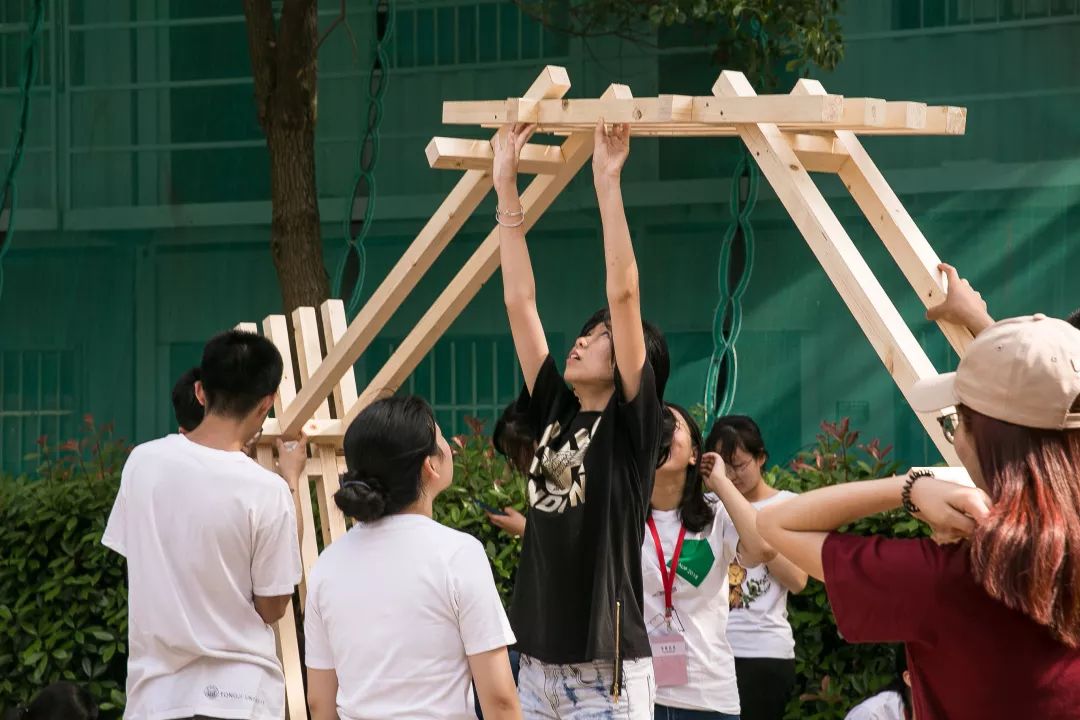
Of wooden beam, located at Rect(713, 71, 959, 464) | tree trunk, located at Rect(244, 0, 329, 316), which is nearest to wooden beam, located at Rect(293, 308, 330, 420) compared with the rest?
tree trunk, located at Rect(244, 0, 329, 316)

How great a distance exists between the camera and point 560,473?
3.24 metres

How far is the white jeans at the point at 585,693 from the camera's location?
311 cm

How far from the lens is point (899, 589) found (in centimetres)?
200

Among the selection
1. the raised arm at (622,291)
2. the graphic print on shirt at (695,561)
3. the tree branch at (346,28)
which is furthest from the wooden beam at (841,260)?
the tree branch at (346,28)

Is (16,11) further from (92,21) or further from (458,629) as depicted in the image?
(458,629)

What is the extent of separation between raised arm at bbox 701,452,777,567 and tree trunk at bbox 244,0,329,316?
2.84 metres

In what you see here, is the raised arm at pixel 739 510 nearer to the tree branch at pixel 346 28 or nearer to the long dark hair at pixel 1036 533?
the long dark hair at pixel 1036 533

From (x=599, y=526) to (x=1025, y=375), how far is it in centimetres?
138

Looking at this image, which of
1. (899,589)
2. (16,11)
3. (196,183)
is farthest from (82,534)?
(899,589)

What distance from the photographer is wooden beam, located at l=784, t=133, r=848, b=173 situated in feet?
11.2

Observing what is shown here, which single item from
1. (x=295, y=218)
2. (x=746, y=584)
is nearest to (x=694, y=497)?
(x=746, y=584)

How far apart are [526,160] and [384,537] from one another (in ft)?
4.57

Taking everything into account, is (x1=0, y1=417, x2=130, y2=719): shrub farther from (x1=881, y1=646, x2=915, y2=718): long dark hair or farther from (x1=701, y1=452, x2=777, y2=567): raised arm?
(x1=881, y1=646, x2=915, y2=718): long dark hair

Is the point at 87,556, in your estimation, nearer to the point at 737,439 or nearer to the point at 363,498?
the point at 737,439
